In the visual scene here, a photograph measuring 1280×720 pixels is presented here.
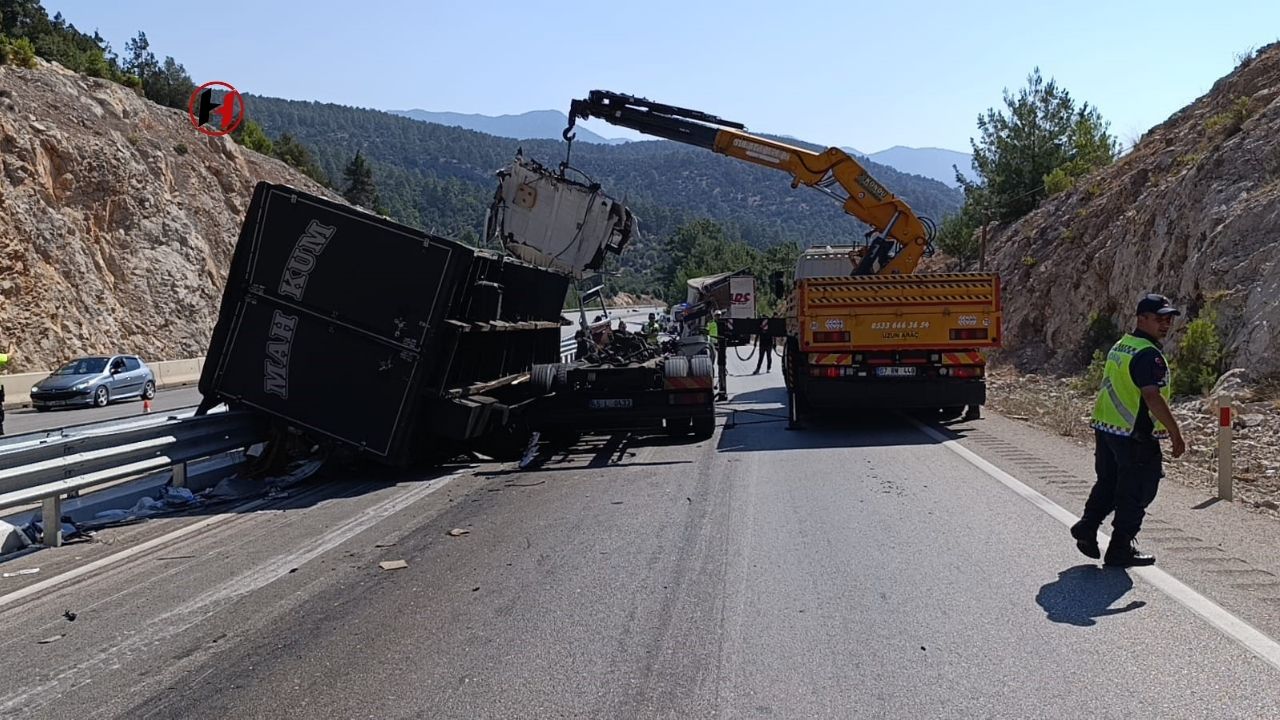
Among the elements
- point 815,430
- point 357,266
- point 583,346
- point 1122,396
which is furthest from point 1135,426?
point 583,346

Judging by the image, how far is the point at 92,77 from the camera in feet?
147

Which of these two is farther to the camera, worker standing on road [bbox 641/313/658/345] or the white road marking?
worker standing on road [bbox 641/313/658/345]

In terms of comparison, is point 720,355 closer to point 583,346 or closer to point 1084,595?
point 583,346

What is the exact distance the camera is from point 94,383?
26422 mm

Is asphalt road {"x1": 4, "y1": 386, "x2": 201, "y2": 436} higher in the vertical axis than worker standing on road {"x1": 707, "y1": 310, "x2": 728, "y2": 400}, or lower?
lower

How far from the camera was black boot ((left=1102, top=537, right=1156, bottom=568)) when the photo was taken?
6.73 m

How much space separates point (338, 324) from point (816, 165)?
9.97 meters

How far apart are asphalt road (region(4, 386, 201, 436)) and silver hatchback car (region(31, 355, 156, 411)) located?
0.24 metres

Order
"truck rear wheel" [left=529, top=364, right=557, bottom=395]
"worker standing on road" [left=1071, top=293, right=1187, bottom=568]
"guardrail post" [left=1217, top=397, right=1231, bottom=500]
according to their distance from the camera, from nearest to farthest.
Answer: "worker standing on road" [left=1071, top=293, right=1187, bottom=568] → "guardrail post" [left=1217, top=397, right=1231, bottom=500] → "truck rear wheel" [left=529, top=364, right=557, bottom=395]

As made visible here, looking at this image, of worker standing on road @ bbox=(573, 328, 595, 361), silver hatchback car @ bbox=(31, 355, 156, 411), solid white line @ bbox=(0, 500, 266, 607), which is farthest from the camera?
silver hatchback car @ bbox=(31, 355, 156, 411)

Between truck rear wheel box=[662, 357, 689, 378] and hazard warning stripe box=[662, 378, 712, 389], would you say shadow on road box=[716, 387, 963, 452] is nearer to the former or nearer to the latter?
hazard warning stripe box=[662, 378, 712, 389]

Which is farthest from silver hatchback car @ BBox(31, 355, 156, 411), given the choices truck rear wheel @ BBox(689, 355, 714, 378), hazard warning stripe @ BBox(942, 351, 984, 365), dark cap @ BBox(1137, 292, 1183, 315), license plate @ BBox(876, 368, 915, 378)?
dark cap @ BBox(1137, 292, 1183, 315)

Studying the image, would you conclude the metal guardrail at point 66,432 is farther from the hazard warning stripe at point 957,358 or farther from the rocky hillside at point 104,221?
the rocky hillside at point 104,221

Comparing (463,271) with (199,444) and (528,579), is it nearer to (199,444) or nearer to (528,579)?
(199,444)
